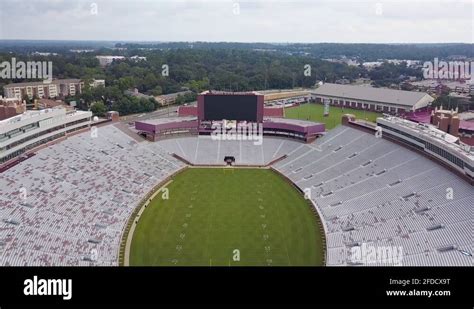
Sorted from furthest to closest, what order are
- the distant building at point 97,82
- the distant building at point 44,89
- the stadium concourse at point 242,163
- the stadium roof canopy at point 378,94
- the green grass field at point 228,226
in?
the distant building at point 97,82 < the distant building at point 44,89 < the stadium roof canopy at point 378,94 < the green grass field at point 228,226 < the stadium concourse at point 242,163

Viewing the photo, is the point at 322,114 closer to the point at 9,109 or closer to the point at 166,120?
the point at 166,120

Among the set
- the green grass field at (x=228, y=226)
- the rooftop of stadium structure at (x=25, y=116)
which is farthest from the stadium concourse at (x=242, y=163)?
the rooftop of stadium structure at (x=25, y=116)

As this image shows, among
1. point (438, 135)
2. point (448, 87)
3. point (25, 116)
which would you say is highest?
point (448, 87)

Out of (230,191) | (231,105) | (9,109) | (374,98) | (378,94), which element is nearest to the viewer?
(230,191)

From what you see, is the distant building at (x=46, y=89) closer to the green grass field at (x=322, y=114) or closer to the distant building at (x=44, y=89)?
the distant building at (x=44, y=89)

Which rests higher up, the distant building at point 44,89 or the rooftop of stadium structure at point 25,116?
the distant building at point 44,89

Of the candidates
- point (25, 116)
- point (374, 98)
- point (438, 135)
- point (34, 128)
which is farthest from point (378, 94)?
point (25, 116)

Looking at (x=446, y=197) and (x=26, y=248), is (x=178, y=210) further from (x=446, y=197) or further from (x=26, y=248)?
(x=446, y=197)
